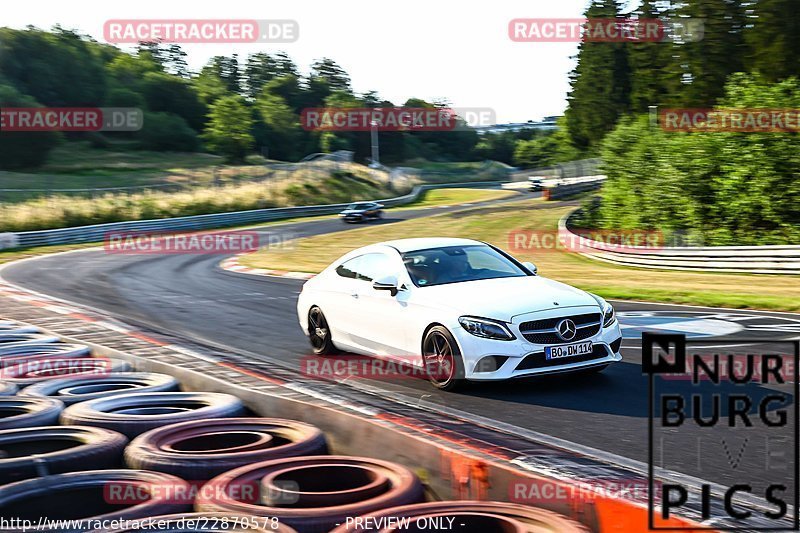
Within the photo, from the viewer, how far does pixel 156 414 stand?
7246mm

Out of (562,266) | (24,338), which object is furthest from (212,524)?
(562,266)

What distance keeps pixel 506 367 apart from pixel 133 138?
321 feet

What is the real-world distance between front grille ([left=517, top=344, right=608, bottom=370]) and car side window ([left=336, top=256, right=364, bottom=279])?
110 inches

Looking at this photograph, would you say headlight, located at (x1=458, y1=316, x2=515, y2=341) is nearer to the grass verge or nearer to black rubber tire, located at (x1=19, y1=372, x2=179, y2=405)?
black rubber tire, located at (x1=19, y1=372, x2=179, y2=405)

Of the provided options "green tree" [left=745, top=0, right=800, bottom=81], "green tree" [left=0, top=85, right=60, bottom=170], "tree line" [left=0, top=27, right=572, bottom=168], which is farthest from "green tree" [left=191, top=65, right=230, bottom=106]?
"green tree" [left=745, top=0, right=800, bottom=81]

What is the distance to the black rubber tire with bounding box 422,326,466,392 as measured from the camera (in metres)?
8.84

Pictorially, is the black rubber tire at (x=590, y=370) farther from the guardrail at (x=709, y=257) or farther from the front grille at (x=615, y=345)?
the guardrail at (x=709, y=257)

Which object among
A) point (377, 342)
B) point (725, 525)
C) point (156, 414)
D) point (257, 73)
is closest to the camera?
point (725, 525)

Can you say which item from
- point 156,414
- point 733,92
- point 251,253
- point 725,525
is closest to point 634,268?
point 733,92

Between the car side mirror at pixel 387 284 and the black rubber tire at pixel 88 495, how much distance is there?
4.88 m

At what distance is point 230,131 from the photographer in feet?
343

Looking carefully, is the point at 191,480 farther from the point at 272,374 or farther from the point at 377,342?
the point at 377,342

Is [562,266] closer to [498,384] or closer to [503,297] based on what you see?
[498,384]

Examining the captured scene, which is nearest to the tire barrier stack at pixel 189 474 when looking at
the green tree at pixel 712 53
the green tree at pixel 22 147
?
the green tree at pixel 712 53
